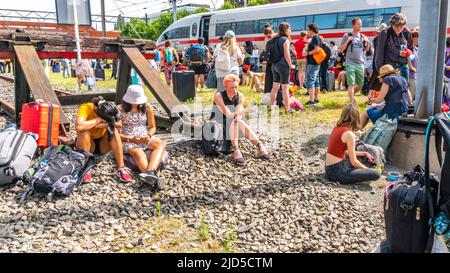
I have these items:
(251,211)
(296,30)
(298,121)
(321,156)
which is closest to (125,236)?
(251,211)

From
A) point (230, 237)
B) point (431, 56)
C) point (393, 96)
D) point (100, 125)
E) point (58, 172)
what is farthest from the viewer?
point (393, 96)

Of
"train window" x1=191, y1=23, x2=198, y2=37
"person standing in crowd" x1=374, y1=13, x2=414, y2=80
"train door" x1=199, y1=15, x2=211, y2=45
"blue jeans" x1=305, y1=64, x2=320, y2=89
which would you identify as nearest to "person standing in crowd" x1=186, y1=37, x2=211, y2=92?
"blue jeans" x1=305, y1=64, x2=320, y2=89

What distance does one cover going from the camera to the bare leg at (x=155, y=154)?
5082 mm

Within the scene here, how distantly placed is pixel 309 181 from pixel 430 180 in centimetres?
234

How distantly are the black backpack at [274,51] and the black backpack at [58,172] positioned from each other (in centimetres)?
431

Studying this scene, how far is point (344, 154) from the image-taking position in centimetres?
527

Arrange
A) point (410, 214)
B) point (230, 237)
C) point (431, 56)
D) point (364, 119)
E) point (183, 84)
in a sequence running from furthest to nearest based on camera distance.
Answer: point (183, 84) → point (364, 119) → point (431, 56) → point (230, 237) → point (410, 214)

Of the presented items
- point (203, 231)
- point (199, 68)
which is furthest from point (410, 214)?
point (199, 68)

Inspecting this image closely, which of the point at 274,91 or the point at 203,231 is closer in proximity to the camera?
the point at 203,231

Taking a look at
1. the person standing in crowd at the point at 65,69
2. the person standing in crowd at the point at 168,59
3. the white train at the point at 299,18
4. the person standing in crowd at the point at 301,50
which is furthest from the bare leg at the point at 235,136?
the person standing in crowd at the point at 65,69

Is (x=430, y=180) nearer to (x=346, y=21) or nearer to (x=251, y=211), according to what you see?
(x=251, y=211)

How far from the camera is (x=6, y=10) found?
38.3 metres

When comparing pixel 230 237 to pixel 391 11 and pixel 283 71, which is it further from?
pixel 391 11

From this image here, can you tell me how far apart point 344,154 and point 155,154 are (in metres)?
2.28
